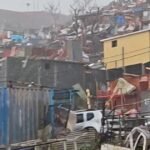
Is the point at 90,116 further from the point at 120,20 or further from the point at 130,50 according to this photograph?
the point at 120,20

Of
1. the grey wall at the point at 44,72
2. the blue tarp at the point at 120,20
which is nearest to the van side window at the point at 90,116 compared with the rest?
the grey wall at the point at 44,72

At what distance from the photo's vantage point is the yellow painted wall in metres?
38.5

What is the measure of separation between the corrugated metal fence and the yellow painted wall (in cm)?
1968

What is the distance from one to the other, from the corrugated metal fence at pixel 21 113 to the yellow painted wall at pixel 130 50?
19681 mm

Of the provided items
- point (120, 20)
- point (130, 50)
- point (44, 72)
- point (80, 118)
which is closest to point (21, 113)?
point (80, 118)

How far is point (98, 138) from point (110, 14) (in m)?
54.6

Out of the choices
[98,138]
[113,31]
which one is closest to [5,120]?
[98,138]

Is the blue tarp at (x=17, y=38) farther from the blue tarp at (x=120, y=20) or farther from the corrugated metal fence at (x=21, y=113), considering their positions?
the corrugated metal fence at (x=21, y=113)

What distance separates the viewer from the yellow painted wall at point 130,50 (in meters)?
38.5

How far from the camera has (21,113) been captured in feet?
61.6

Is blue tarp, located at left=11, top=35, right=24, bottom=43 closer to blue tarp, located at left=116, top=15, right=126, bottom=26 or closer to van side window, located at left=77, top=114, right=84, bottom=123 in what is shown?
blue tarp, located at left=116, top=15, right=126, bottom=26

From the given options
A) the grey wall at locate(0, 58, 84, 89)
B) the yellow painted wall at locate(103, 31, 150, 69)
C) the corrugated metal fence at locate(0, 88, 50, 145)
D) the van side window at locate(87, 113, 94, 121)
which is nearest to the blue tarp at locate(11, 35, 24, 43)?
the yellow painted wall at locate(103, 31, 150, 69)

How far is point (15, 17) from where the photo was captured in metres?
106

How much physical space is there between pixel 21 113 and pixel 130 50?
22334 mm
